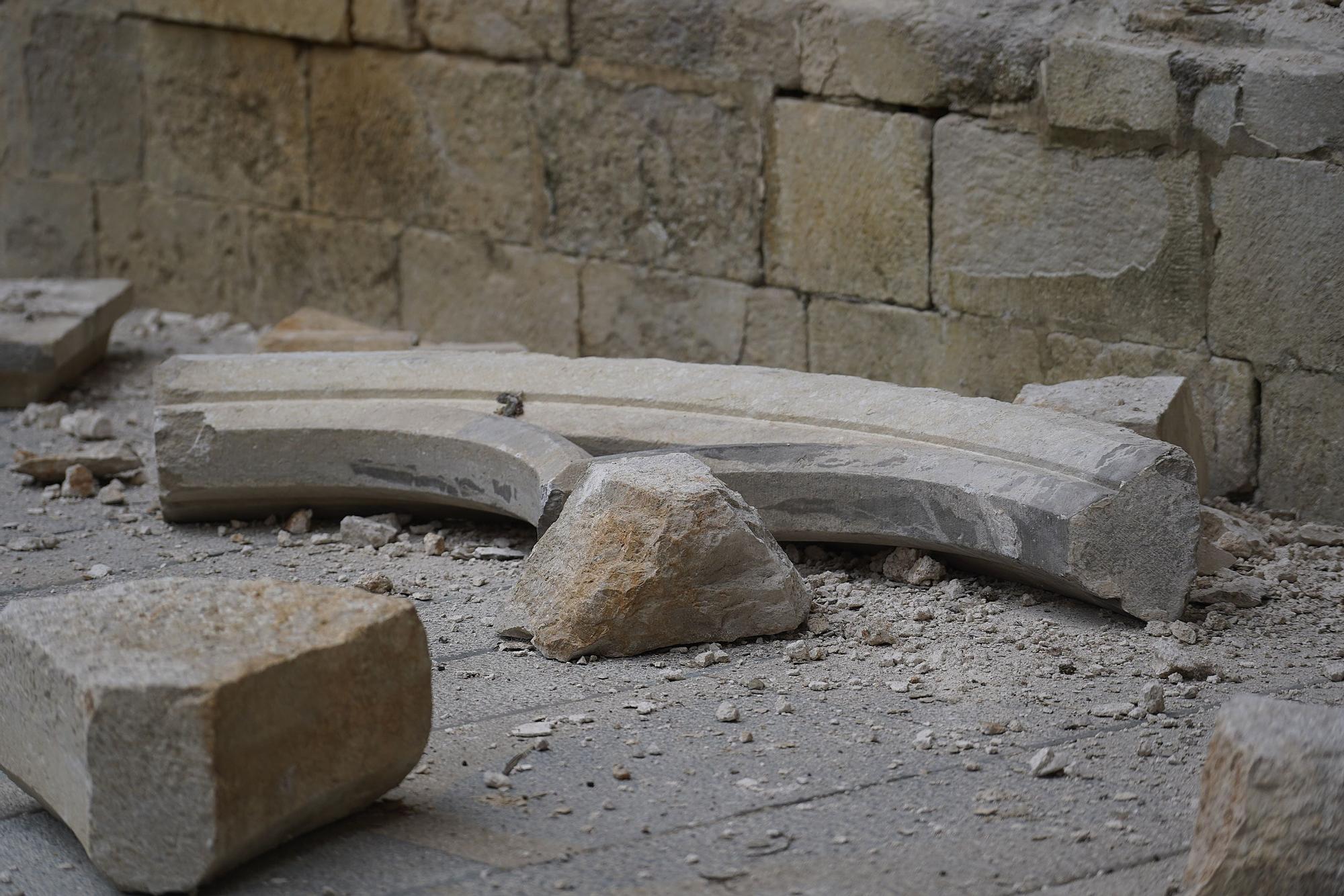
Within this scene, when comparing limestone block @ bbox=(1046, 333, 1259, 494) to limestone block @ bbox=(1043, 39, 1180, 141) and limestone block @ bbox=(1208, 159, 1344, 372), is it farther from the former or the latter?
limestone block @ bbox=(1043, 39, 1180, 141)

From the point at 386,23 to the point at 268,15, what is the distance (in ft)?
2.25

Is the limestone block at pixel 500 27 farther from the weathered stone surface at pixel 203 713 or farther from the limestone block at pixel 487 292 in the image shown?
the weathered stone surface at pixel 203 713

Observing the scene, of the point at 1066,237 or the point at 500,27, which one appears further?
the point at 500,27

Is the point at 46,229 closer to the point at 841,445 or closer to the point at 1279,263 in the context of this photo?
Answer: the point at 841,445

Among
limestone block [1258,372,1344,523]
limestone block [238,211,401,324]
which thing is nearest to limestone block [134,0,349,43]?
limestone block [238,211,401,324]

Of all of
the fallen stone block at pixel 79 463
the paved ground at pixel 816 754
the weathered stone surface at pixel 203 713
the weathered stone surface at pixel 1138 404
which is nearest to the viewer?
the weathered stone surface at pixel 203 713

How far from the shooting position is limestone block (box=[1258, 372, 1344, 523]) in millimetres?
4637

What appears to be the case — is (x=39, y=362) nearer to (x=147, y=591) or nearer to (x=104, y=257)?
(x=104, y=257)

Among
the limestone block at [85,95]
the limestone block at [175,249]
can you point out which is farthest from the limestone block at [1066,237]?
the limestone block at [85,95]

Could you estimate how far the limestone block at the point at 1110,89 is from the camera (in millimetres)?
4746

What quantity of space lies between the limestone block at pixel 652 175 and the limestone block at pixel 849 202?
129 mm

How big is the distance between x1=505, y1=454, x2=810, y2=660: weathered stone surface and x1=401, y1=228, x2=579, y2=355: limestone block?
293 centimetres

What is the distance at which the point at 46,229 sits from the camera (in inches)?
327

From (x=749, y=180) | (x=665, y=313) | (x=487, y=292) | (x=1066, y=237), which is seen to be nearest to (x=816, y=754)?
(x=1066, y=237)
